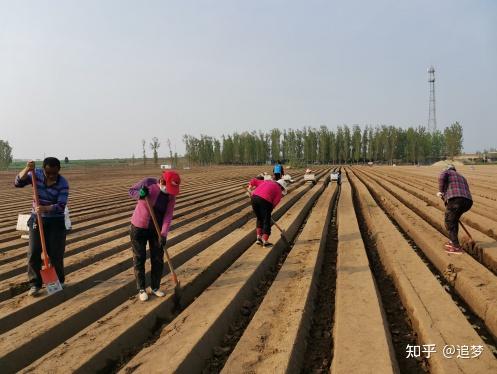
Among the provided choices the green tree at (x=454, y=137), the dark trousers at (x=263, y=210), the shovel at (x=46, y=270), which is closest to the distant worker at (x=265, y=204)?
the dark trousers at (x=263, y=210)

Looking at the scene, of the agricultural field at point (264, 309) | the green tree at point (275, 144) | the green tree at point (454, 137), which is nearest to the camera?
the agricultural field at point (264, 309)

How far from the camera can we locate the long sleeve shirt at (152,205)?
4.21m

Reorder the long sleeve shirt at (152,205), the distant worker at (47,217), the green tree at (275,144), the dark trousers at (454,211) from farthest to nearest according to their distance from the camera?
the green tree at (275,144) < the dark trousers at (454,211) < the distant worker at (47,217) < the long sleeve shirt at (152,205)

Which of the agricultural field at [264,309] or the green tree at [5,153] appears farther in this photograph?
the green tree at [5,153]

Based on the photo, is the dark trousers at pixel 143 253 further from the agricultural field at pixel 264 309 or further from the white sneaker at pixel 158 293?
the agricultural field at pixel 264 309

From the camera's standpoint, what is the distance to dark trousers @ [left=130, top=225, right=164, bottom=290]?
4.24 meters

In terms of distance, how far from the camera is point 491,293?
13.4ft

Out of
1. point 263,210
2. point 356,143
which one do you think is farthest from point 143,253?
point 356,143

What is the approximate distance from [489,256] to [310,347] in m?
3.50

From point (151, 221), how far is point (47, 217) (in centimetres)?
123

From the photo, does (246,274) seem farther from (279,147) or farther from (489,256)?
(279,147)

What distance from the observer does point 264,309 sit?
4074mm

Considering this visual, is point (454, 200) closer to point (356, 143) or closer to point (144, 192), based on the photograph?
point (144, 192)

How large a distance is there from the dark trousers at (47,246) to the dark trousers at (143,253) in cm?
94
